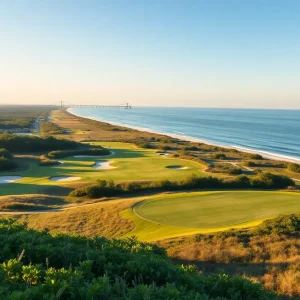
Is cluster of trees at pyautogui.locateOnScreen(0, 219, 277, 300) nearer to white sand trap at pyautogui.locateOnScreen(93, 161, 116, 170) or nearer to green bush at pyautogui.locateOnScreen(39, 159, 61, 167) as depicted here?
white sand trap at pyautogui.locateOnScreen(93, 161, 116, 170)

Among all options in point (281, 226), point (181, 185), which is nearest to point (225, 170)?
point (181, 185)

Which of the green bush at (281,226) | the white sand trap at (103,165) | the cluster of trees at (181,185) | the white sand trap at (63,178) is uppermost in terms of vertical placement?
the green bush at (281,226)

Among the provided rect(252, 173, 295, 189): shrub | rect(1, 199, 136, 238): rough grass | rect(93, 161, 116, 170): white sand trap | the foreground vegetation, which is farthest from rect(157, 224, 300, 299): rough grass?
rect(93, 161, 116, 170): white sand trap

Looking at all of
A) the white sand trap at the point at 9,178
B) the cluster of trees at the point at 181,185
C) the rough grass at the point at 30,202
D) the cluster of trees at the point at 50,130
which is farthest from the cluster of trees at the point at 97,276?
the cluster of trees at the point at 50,130

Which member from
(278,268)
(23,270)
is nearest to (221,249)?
(278,268)

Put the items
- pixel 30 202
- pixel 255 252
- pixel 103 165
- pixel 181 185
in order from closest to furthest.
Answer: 1. pixel 255 252
2. pixel 30 202
3. pixel 181 185
4. pixel 103 165

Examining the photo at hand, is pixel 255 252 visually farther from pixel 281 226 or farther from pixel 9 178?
pixel 9 178

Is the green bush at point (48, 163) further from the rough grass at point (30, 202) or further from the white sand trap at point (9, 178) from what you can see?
the rough grass at point (30, 202)
